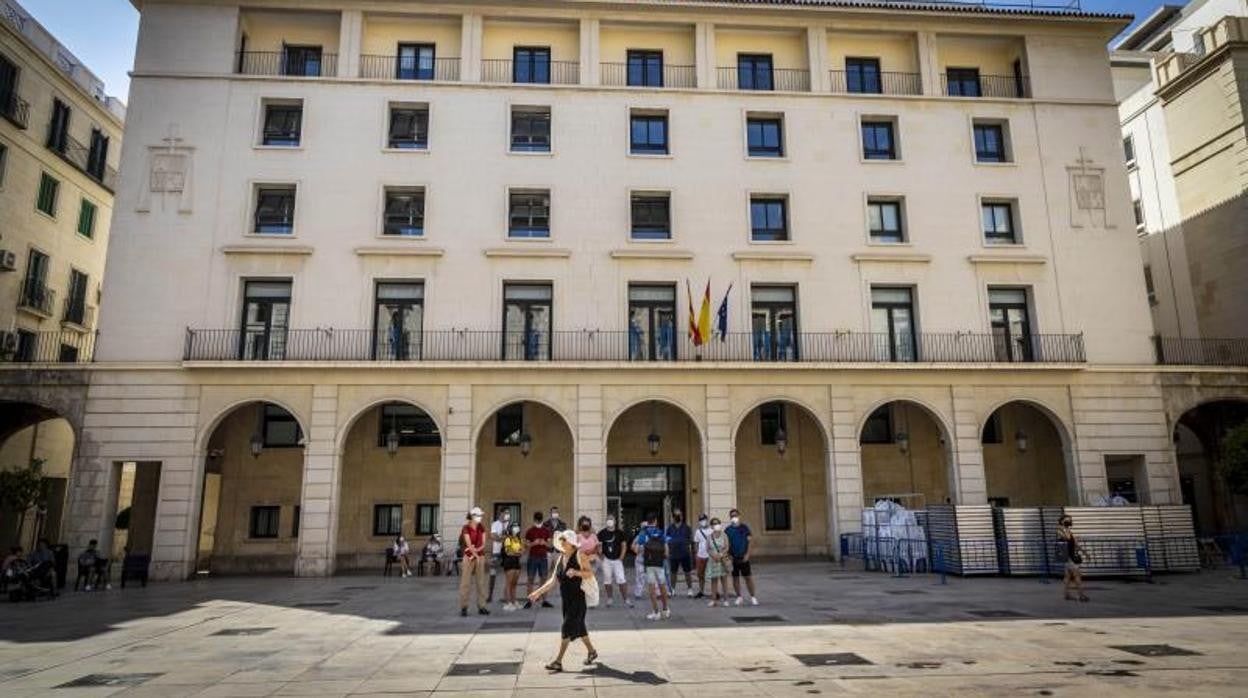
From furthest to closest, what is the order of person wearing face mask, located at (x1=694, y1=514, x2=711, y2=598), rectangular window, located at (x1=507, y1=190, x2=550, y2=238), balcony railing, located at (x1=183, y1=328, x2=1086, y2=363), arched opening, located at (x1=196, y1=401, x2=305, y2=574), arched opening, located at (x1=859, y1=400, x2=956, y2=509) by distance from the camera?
arched opening, located at (x1=859, y1=400, x2=956, y2=509) < rectangular window, located at (x1=507, y1=190, x2=550, y2=238) < arched opening, located at (x1=196, y1=401, x2=305, y2=574) < balcony railing, located at (x1=183, y1=328, x2=1086, y2=363) < person wearing face mask, located at (x1=694, y1=514, x2=711, y2=598)

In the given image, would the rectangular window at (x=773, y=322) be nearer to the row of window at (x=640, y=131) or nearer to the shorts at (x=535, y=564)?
the row of window at (x=640, y=131)

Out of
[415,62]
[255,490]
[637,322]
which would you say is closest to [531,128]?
[415,62]

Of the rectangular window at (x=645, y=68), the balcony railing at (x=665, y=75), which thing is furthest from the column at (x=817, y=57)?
the rectangular window at (x=645, y=68)

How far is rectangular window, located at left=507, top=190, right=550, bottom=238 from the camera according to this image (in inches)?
1027

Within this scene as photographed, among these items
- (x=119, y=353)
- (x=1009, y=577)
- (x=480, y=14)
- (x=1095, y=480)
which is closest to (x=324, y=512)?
(x=119, y=353)

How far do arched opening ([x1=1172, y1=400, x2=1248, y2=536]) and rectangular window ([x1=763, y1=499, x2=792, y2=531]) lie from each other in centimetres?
1396

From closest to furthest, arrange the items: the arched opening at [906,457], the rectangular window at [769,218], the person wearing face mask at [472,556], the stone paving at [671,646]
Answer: the stone paving at [671,646] < the person wearing face mask at [472,556] < the rectangular window at [769,218] < the arched opening at [906,457]

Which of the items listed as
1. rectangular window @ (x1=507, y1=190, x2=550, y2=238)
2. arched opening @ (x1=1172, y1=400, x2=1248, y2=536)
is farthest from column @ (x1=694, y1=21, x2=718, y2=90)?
arched opening @ (x1=1172, y1=400, x2=1248, y2=536)

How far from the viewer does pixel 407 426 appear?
26.5 meters

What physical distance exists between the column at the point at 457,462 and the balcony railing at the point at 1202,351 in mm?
23749

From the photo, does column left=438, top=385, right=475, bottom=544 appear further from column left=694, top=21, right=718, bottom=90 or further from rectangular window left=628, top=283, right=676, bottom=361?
column left=694, top=21, right=718, bottom=90

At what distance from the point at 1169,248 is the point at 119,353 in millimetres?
40130

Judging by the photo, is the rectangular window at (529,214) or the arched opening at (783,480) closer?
the rectangular window at (529,214)

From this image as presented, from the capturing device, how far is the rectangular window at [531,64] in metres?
27.7
